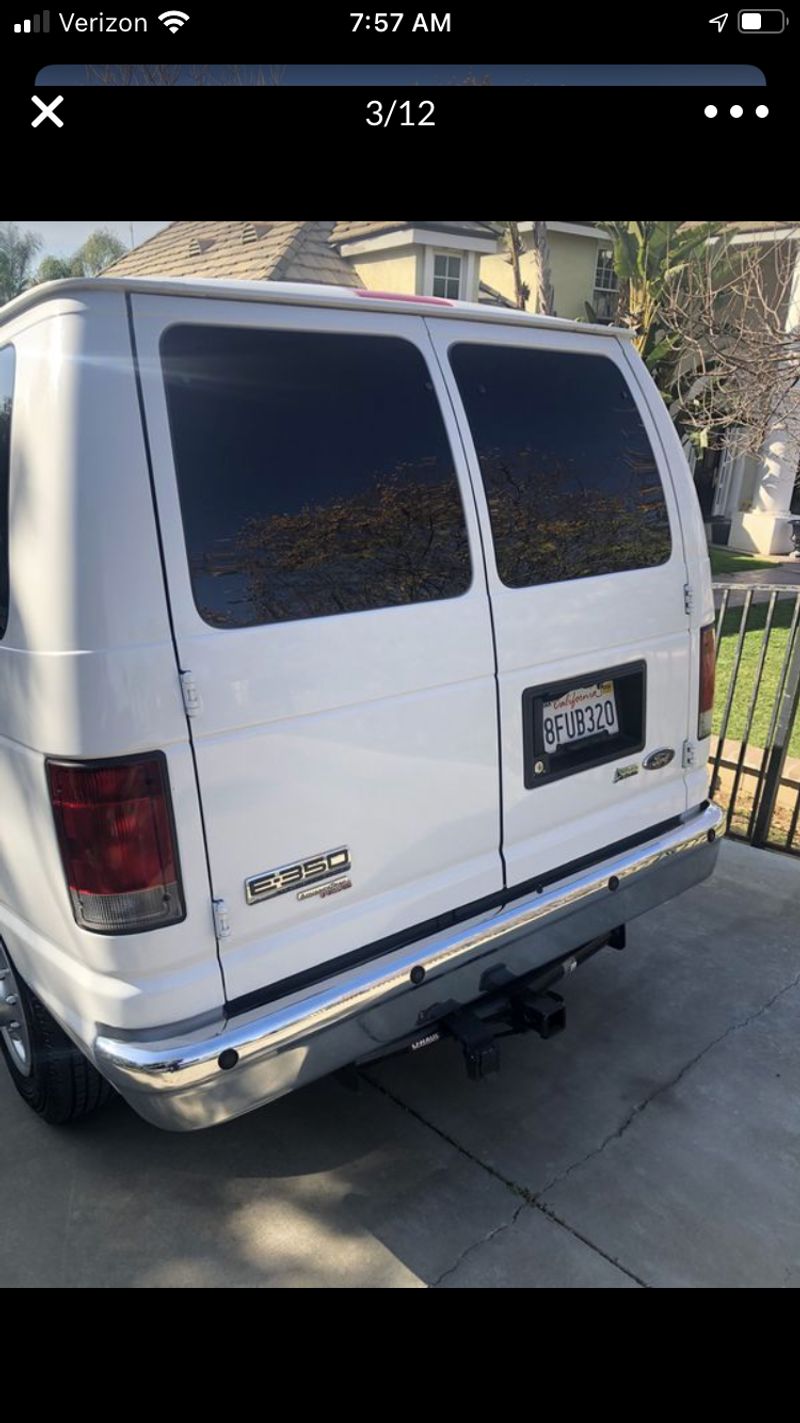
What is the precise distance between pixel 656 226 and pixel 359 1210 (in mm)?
14190

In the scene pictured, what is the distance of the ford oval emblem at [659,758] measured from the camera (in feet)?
10.4

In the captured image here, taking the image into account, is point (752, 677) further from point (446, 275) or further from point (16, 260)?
point (16, 260)

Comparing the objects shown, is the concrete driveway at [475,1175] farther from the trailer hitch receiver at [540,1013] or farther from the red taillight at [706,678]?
the red taillight at [706,678]

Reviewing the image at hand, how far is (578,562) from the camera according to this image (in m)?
2.86

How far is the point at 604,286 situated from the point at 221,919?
17.6 m

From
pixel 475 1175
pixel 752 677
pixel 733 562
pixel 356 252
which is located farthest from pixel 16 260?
pixel 475 1175

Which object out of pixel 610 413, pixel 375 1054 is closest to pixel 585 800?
pixel 375 1054

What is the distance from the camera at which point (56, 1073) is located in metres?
2.83

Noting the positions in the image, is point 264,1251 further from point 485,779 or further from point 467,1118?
point 485,779

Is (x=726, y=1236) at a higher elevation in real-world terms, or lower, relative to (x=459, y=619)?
lower

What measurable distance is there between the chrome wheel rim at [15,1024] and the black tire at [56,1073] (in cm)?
3

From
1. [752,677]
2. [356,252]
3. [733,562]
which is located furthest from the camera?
[733,562]
